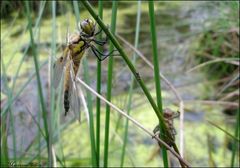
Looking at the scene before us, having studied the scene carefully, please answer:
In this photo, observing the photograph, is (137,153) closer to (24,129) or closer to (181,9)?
(24,129)

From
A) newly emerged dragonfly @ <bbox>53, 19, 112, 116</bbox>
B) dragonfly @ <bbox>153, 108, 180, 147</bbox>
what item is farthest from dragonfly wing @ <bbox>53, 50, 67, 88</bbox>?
dragonfly @ <bbox>153, 108, 180, 147</bbox>

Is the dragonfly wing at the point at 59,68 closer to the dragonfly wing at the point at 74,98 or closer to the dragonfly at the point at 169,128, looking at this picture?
the dragonfly wing at the point at 74,98

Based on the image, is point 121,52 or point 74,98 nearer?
point 121,52

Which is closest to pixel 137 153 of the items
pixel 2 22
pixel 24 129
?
pixel 24 129

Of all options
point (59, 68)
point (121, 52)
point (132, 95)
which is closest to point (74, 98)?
point (59, 68)

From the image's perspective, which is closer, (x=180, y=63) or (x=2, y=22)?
(x=180, y=63)

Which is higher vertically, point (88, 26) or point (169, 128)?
point (88, 26)

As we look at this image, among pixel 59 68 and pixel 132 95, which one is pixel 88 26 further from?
pixel 132 95
